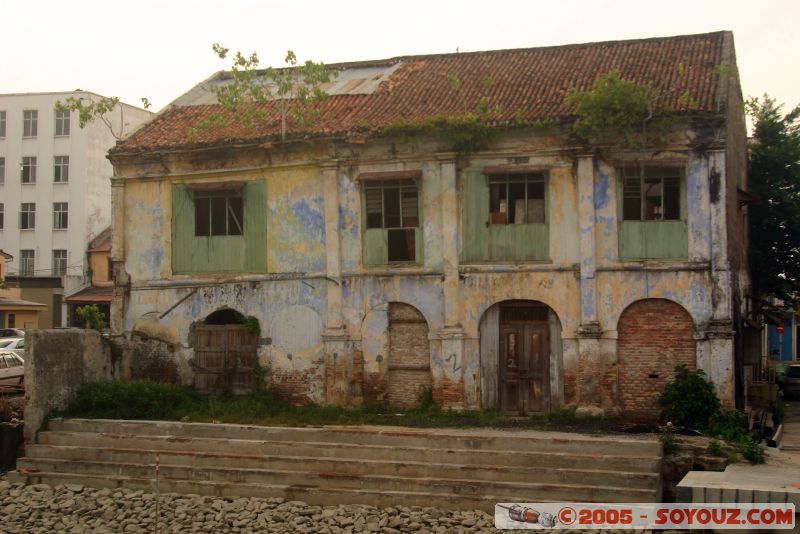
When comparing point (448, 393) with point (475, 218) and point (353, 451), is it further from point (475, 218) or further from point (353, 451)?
point (475, 218)

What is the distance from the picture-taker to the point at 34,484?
16656 millimetres

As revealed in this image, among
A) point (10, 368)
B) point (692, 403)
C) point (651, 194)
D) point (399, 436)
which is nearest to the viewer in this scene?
point (399, 436)

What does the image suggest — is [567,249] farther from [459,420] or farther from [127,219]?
[127,219]

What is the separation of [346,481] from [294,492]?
860 millimetres

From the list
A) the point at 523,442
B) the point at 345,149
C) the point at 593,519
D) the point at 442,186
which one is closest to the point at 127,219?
the point at 345,149

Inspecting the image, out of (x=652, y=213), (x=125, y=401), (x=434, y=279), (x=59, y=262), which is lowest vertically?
(x=125, y=401)

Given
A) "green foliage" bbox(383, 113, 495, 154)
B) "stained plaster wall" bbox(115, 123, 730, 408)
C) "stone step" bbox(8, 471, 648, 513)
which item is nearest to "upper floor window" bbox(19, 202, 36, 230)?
"stained plaster wall" bbox(115, 123, 730, 408)

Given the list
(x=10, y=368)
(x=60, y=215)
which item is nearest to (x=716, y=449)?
(x=10, y=368)

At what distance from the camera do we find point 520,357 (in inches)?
728

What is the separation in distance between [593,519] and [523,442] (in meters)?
2.46

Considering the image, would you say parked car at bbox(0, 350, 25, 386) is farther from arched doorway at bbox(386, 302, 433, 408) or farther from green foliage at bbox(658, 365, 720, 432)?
green foliage at bbox(658, 365, 720, 432)

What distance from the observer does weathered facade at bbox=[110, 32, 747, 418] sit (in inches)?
693

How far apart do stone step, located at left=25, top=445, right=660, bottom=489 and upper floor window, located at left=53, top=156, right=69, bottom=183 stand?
99.5 ft

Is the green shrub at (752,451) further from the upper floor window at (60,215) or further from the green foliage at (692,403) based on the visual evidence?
the upper floor window at (60,215)
